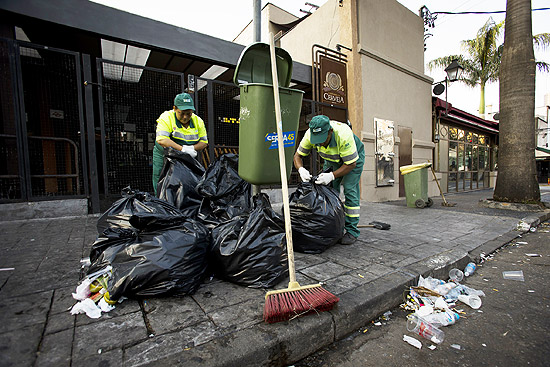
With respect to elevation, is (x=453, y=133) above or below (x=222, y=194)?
above

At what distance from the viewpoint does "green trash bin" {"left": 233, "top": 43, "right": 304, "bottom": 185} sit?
83.9 inches

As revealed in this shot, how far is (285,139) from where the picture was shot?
228 centimetres

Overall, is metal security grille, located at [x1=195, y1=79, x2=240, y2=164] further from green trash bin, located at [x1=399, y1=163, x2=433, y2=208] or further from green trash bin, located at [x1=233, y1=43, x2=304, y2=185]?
green trash bin, located at [x1=399, y1=163, x2=433, y2=208]

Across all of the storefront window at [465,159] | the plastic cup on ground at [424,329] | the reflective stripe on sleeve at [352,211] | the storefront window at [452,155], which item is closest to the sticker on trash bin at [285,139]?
the reflective stripe on sleeve at [352,211]

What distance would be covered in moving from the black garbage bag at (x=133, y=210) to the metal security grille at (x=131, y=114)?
3.39m

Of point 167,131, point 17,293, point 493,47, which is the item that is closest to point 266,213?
point 17,293

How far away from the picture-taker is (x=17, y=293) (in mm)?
1766

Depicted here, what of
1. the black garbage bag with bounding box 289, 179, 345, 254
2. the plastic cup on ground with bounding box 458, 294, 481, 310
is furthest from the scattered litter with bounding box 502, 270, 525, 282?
the black garbage bag with bounding box 289, 179, 345, 254

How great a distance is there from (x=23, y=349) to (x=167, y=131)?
2.51m

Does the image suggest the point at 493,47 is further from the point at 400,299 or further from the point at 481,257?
the point at 400,299

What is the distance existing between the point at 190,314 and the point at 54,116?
5.78 meters

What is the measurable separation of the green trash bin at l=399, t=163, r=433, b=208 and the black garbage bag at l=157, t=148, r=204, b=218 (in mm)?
5281

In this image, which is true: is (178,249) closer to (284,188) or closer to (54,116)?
(284,188)

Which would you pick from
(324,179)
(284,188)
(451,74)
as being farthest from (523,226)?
(451,74)
